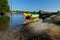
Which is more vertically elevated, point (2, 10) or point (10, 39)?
point (10, 39)

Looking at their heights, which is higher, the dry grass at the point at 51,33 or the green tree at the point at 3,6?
the dry grass at the point at 51,33

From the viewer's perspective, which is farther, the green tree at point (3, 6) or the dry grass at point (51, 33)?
the green tree at point (3, 6)

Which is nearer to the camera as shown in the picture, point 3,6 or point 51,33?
point 51,33

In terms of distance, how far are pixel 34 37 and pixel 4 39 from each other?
258cm

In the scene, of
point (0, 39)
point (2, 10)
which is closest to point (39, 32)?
point (0, 39)

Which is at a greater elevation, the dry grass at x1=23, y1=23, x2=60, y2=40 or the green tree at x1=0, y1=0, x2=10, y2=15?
the dry grass at x1=23, y1=23, x2=60, y2=40

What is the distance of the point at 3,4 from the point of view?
78812 mm

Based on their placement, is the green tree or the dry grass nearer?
the dry grass

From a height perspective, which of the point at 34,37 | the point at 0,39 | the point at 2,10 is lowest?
the point at 2,10

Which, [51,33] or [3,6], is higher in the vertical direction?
[51,33]

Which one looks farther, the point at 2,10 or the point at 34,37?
the point at 2,10

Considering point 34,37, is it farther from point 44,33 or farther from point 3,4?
point 3,4

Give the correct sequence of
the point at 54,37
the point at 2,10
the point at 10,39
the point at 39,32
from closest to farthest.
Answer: the point at 54,37, the point at 39,32, the point at 10,39, the point at 2,10

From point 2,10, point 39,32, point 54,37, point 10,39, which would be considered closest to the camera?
point 54,37
